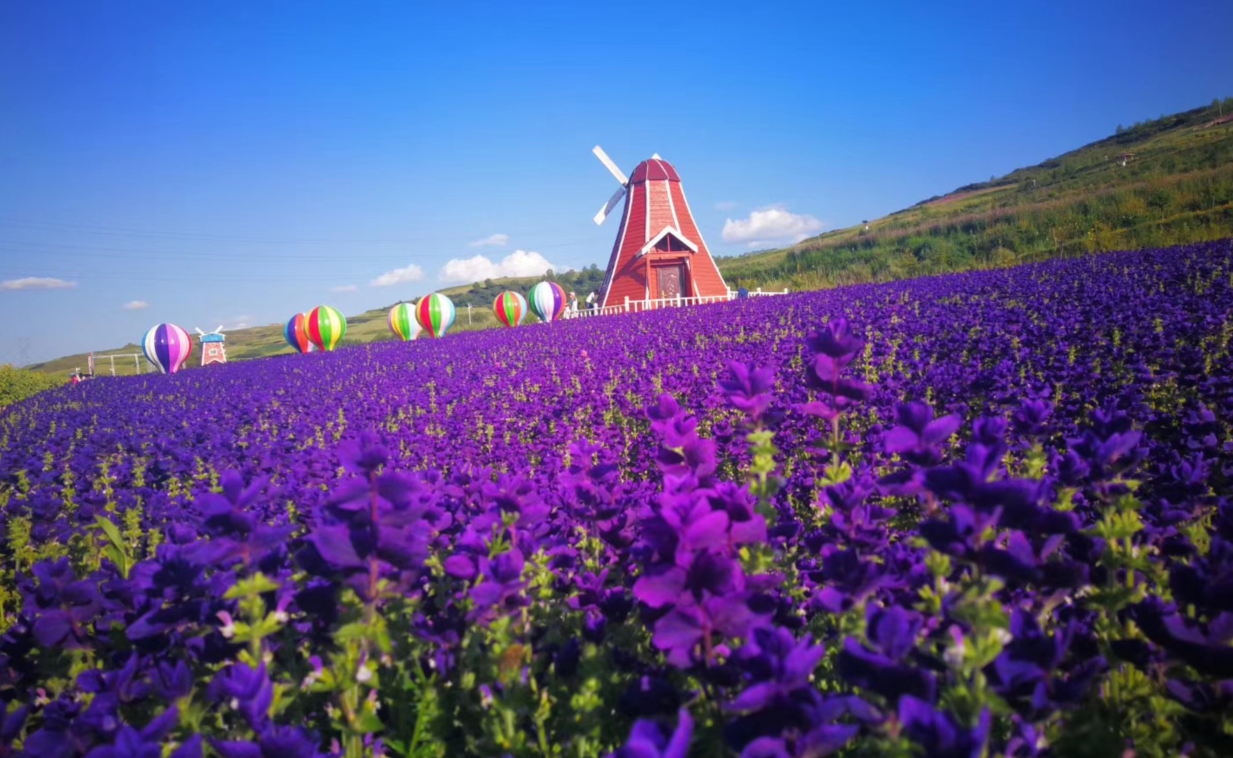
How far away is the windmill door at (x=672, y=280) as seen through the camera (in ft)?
91.8

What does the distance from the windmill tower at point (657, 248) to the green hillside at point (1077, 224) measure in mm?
4558

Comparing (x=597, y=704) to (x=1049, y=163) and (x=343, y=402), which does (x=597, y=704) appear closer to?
(x=343, y=402)

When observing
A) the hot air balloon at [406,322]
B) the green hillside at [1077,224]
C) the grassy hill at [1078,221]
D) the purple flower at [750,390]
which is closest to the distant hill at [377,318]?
the grassy hill at [1078,221]

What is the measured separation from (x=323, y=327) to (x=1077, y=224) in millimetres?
33510

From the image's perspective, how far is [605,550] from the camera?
1.94 meters

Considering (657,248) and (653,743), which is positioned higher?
(657,248)

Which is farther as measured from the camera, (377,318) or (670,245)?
(377,318)

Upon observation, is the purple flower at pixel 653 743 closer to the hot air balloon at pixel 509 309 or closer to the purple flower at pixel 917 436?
the purple flower at pixel 917 436

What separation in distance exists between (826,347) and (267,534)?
1.34 m

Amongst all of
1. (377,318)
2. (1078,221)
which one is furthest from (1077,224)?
(377,318)

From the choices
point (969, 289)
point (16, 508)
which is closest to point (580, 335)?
point (969, 289)

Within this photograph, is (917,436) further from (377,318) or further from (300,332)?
(377,318)

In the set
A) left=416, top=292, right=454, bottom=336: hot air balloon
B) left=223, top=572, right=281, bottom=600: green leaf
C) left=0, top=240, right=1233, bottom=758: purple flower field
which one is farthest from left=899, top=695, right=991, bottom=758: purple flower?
left=416, top=292, right=454, bottom=336: hot air balloon

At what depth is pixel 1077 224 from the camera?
1038 inches
